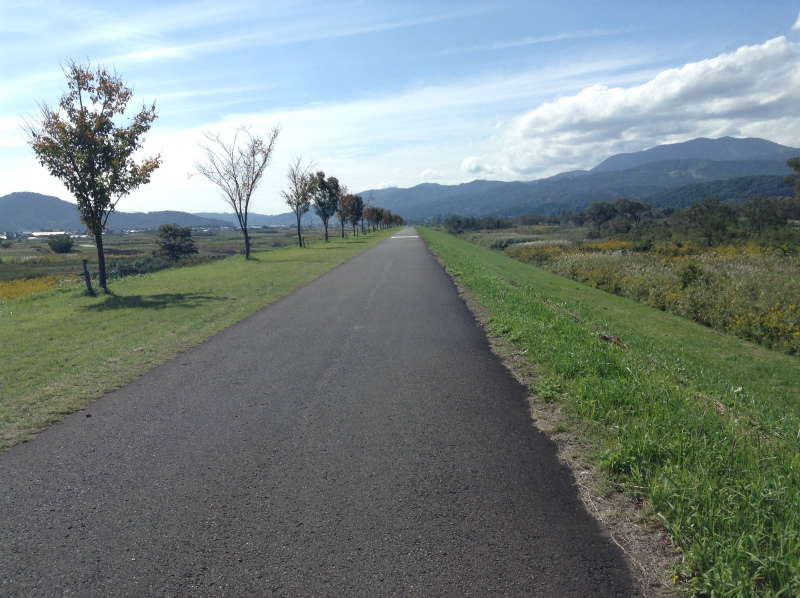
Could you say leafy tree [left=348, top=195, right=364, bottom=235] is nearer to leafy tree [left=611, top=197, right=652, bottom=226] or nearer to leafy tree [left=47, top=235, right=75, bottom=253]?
leafy tree [left=47, top=235, right=75, bottom=253]

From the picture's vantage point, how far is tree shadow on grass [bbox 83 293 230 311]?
12.2m

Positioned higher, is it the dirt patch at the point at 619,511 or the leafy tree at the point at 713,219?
the leafy tree at the point at 713,219

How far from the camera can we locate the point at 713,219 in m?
31.9

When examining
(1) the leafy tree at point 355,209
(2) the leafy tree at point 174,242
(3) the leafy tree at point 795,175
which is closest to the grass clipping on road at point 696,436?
(3) the leafy tree at point 795,175

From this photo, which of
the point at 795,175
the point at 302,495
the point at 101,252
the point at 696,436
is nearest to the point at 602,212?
the point at 795,175

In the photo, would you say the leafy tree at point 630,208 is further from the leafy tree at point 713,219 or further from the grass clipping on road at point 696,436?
the grass clipping on road at point 696,436

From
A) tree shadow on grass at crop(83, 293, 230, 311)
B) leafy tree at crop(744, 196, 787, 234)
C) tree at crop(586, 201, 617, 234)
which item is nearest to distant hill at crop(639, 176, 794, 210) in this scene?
tree at crop(586, 201, 617, 234)

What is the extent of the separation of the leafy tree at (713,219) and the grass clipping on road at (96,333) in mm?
27024

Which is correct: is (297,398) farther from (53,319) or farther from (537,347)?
(53,319)

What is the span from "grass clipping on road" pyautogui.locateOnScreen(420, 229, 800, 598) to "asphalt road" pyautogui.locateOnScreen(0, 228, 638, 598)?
469 mm

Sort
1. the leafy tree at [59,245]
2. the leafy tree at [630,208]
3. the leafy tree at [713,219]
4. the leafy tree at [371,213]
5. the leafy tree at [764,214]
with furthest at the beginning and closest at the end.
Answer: the leafy tree at [371,213] → the leafy tree at [630,208] → the leafy tree at [59,245] → the leafy tree at [764,214] → the leafy tree at [713,219]

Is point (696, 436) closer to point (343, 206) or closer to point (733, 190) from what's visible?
point (343, 206)

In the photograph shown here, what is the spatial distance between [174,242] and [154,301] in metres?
34.2

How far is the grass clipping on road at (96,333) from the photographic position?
571 centimetres
